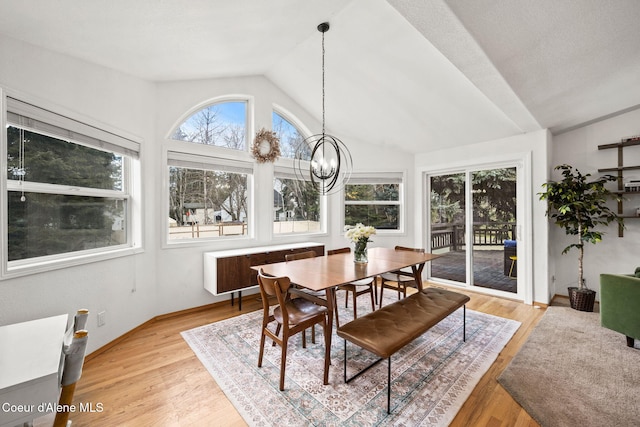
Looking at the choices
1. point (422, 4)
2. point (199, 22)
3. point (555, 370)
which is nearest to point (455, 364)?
point (555, 370)

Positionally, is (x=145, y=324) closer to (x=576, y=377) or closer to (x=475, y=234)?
(x=576, y=377)

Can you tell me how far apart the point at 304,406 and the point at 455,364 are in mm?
1356

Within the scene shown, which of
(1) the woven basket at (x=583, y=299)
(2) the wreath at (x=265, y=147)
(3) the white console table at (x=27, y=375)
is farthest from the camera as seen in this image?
(2) the wreath at (x=265, y=147)

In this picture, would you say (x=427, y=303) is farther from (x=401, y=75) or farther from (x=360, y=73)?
(x=360, y=73)

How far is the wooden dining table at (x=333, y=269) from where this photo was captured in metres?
2.05

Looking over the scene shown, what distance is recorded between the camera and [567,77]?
2.55 metres

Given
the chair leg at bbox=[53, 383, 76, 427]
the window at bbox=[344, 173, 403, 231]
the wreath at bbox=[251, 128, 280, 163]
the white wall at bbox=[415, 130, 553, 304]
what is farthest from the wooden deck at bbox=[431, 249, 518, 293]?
the chair leg at bbox=[53, 383, 76, 427]

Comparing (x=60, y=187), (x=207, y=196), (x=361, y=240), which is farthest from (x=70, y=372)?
(x=207, y=196)

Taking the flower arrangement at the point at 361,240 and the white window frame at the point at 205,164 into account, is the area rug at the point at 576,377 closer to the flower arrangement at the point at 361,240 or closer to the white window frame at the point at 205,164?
the flower arrangement at the point at 361,240

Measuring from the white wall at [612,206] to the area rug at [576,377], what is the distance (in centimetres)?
121

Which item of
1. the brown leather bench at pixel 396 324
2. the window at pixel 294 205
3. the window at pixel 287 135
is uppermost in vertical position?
the window at pixel 287 135

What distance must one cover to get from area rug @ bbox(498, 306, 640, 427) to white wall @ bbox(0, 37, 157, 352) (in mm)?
3506

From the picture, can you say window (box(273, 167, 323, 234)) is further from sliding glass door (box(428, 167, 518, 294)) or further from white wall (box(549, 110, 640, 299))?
white wall (box(549, 110, 640, 299))

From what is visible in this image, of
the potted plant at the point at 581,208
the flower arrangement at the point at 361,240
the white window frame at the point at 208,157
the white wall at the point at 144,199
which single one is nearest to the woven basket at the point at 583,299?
the potted plant at the point at 581,208
